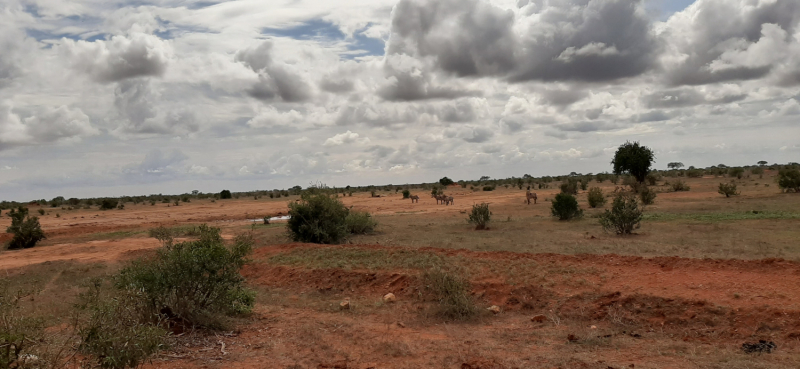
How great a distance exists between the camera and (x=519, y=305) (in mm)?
11094

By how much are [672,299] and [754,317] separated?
1.36 m

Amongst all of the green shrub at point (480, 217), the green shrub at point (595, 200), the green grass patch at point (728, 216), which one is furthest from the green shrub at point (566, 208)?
the green shrub at point (595, 200)

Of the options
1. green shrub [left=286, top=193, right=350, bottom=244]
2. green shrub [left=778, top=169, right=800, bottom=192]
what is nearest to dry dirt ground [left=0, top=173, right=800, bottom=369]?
green shrub [left=286, top=193, right=350, bottom=244]

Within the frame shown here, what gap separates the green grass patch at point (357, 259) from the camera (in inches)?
579

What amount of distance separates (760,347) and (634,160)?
46.0 metres

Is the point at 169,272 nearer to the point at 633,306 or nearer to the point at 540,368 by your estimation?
the point at 540,368

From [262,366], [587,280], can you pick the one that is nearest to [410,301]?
[587,280]

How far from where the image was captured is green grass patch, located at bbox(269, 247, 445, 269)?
1471cm

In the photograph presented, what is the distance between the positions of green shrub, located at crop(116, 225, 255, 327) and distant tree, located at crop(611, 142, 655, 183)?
47990 mm

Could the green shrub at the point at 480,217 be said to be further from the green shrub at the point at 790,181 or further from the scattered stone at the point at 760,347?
the green shrub at the point at 790,181

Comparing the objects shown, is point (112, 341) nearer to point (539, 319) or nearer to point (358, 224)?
point (539, 319)

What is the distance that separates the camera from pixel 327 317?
1102 cm

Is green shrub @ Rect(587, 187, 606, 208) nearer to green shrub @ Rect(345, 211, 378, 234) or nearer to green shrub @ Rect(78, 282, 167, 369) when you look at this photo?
green shrub @ Rect(345, 211, 378, 234)

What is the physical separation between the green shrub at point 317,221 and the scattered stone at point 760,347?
16561 millimetres
